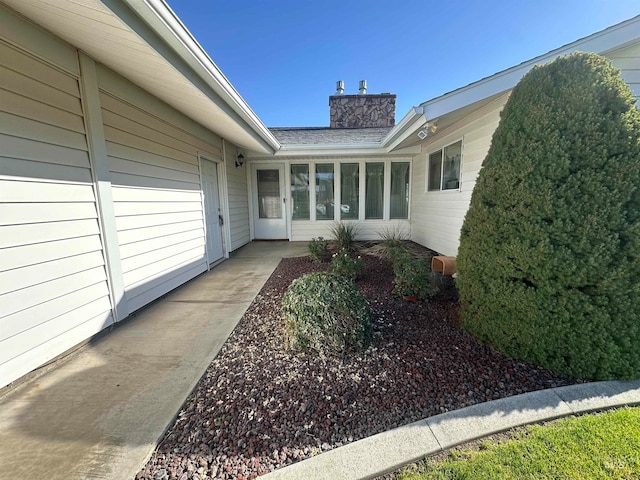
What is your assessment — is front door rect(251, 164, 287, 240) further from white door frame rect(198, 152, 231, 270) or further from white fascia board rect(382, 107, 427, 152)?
white fascia board rect(382, 107, 427, 152)

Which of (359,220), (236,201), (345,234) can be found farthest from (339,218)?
(236,201)

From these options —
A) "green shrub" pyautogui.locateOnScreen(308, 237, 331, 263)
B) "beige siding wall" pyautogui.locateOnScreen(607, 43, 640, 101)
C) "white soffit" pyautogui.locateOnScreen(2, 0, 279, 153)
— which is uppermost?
"beige siding wall" pyautogui.locateOnScreen(607, 43, 640, 101)

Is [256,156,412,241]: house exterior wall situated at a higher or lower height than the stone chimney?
lower

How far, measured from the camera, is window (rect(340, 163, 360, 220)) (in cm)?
755

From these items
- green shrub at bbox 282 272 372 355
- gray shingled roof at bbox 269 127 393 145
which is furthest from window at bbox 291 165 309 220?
green shrub at bbox 282 272 372 355

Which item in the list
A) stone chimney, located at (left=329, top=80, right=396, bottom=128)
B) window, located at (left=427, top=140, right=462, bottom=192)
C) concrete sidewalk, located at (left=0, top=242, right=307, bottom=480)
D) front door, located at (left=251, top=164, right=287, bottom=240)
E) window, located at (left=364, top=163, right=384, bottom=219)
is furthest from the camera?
stone chimney, located at (left=329, top=80, right=396, bottom=128)

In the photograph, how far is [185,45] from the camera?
7.59 ft

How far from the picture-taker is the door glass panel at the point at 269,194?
25.7 feet

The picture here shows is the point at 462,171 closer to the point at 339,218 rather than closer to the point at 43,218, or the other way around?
the point at 339,218

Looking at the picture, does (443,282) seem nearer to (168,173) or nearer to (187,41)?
(187,41)

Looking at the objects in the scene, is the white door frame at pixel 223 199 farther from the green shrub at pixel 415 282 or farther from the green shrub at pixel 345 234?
the green shrub at pixel 415 282

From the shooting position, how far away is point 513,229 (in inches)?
83.8

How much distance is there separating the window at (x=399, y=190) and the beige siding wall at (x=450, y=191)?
0.78ft

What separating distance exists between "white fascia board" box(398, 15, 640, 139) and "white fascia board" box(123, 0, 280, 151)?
2.72 metres
